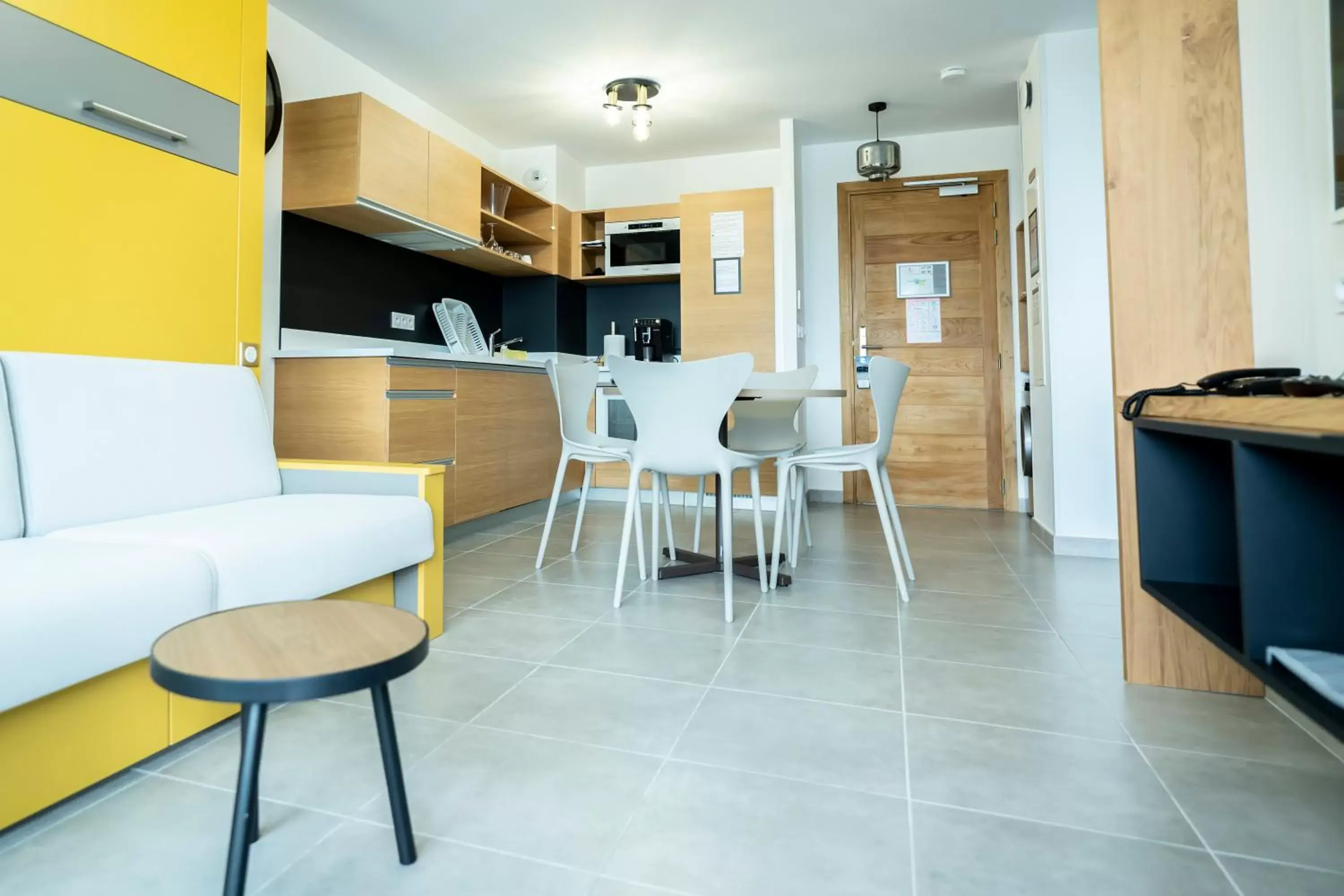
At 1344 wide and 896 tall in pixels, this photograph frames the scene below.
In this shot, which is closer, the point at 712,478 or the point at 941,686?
the point at 941,686

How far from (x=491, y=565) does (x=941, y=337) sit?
3373mm

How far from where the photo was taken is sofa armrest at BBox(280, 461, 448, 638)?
6.52ft

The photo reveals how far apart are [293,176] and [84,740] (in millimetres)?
2783

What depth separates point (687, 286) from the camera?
4.74 meters

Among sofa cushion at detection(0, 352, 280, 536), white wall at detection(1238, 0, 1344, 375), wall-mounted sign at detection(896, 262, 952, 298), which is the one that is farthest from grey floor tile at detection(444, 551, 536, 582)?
wall-mounted sign at detection(896, 262, 952, 298)

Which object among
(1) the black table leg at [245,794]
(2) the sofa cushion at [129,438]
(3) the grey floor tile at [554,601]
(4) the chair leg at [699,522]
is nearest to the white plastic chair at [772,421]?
(4) the chair leg at [699,522]

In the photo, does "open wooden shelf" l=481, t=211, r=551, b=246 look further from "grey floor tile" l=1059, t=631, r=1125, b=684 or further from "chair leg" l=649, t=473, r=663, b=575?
"grey floor tile" l=1059, t=631, r=1125, b=684

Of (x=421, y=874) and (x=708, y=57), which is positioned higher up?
(x=708, y=57)

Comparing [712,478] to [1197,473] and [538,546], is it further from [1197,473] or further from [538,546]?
[1197,473]

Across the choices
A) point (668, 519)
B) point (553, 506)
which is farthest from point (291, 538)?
point (668, 519)

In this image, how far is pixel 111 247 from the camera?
197 centimetres

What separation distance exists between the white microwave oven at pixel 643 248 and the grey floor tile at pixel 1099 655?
3.54 meters

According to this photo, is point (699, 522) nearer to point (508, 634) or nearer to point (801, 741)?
point (508, 634)

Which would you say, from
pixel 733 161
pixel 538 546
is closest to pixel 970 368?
pixel 733 161
